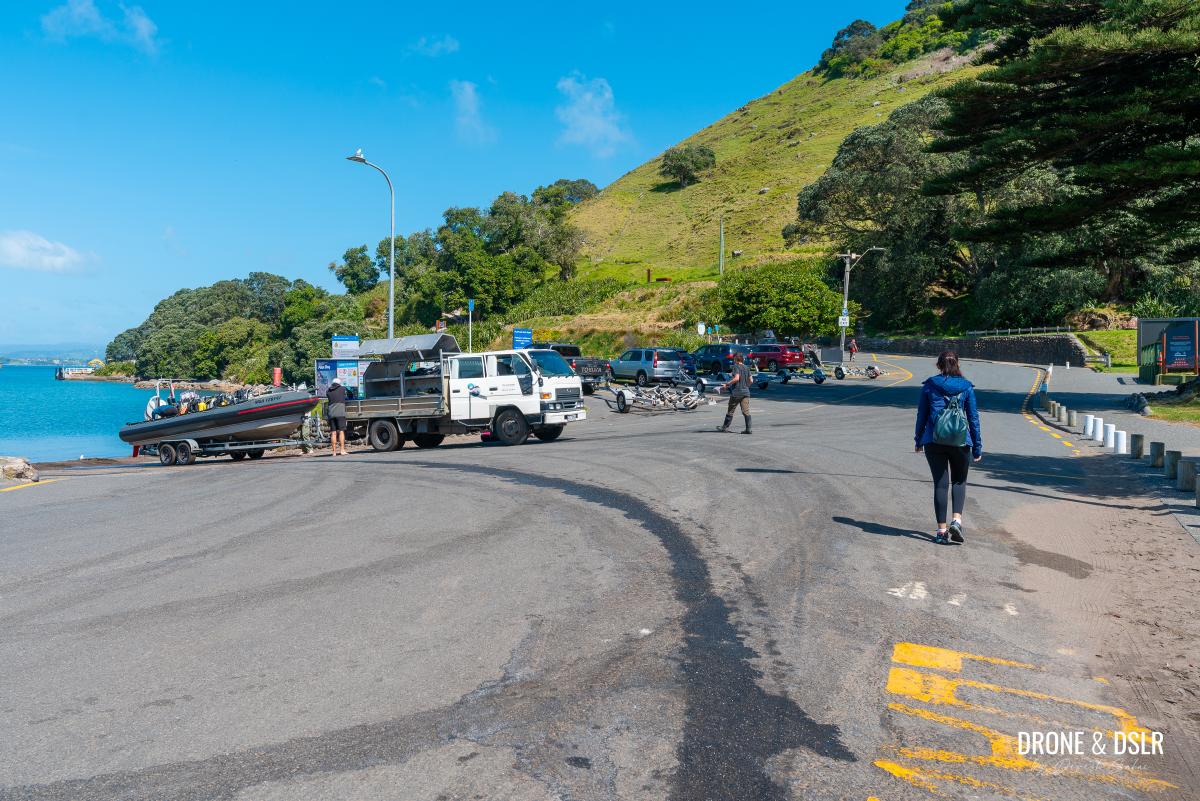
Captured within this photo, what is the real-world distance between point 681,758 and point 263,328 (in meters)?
135

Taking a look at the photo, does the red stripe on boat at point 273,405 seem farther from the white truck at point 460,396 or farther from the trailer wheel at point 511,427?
the trailer wheel at point 511,427

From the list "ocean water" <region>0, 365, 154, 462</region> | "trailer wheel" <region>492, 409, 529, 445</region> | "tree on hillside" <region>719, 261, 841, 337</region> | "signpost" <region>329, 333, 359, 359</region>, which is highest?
"tree on hillside" <region>719, 261, 841, 337</region>

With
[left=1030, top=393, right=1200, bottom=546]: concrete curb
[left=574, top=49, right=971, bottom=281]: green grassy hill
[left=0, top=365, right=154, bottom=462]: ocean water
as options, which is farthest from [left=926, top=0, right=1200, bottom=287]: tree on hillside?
[left=574, top=49, right=971, bottom=281]: green grassy hill

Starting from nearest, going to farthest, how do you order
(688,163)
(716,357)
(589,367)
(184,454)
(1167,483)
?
1. (1167,483)
2. (184,454)
3. (589,367)
4. (716,357)
5. (688,163)

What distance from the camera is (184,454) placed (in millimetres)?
20672

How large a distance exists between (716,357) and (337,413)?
27.3m

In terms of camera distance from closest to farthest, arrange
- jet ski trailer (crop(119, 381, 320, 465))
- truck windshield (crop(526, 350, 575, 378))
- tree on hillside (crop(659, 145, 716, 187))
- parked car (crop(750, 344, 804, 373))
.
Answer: jet ski trailer (crop(119, 381, 320, 465)) < truck windshield (crop(526, 350, 575, 378)) < parked car (crop(750, 344, 804, 373)) < tree on hillside (crop(659, 145, 716, 187))

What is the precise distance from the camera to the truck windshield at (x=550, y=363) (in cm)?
2048

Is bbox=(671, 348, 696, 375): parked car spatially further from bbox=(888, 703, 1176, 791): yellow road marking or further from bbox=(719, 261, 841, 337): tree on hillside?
bbox=(888, 703, 1176, 791): yellow road marking

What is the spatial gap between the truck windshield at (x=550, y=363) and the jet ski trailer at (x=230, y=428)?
574cm

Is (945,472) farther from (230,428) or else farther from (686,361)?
(686,361)

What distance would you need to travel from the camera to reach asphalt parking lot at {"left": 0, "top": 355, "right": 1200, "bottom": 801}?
390 centimetres

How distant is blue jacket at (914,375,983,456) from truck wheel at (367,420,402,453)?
14603 mm

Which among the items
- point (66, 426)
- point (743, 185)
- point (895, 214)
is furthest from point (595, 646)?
point (743, 185)
